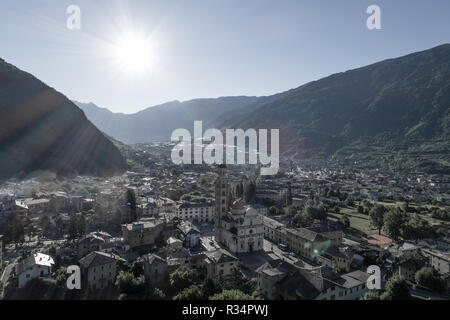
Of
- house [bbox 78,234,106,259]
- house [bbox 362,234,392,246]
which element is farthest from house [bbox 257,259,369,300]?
house [bbox 78,234,106,259]

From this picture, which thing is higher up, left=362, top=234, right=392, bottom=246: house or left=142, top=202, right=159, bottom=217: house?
left=142, top=202, right=159, bottom=217: house

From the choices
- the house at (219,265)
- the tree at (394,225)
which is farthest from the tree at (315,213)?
the house at (219,265)

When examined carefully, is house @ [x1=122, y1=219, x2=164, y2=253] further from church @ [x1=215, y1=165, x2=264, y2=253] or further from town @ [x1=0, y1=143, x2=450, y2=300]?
church @ [x1=215, y1=165, x2=264, y2=253]

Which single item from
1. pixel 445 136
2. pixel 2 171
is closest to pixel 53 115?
pixel 2 171

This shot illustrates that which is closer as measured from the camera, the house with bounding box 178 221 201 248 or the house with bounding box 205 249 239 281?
the house with bounding box 205 249 239 281

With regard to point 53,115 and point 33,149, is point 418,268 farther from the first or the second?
point 53,115

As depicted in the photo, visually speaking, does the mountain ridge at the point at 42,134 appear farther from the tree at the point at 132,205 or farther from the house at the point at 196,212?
the house at the point at 196,212

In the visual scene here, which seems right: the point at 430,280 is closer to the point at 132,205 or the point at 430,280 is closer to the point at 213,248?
the point at 213,248
